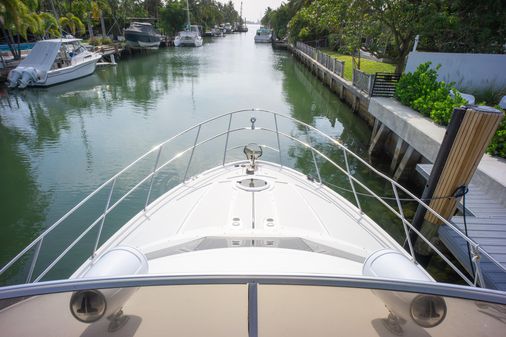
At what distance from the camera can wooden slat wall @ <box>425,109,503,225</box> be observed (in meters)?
3.11

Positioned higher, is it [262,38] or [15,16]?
[15,16]

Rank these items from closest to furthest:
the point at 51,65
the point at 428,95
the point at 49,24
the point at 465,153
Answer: the point at 465,153, the point at 428,95, the point at 51,65, the point at 49,24

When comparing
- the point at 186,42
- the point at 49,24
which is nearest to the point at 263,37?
the point at 186,42

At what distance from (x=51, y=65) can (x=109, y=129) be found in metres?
9.31

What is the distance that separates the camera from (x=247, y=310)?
1.25 meters

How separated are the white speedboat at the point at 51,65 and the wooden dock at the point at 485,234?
19.4 metres

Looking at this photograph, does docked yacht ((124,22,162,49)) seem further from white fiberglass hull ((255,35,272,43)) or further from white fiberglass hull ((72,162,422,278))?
white fiberglass hull ((72,162,422,278))

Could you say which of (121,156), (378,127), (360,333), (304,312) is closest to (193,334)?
(304,312)

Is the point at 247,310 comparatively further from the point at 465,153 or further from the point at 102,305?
the point at 465,153

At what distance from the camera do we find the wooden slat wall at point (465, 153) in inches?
122

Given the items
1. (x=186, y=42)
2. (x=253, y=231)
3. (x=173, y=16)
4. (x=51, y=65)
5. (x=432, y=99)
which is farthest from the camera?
(x=173, y=16)

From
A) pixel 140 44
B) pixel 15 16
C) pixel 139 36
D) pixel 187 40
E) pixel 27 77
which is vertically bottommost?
pixel 27 77

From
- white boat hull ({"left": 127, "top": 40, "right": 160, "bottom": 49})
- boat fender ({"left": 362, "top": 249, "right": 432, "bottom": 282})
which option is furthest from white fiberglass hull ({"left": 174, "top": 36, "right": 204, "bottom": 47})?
boat fender ({"left": 362, "top": 249, "right": 432, "bottom": 282})

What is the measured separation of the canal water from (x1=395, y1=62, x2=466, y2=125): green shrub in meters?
1.97
